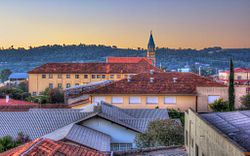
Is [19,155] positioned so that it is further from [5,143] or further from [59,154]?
[5,143]

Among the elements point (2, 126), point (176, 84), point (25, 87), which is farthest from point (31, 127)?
Result: point (25, 87)

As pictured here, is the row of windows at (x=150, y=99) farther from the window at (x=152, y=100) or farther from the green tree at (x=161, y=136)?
the green tree at (x=161, y=136)

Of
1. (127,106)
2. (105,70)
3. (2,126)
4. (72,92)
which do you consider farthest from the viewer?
(105,70)

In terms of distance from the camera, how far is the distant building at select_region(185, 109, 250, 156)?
8898 mm

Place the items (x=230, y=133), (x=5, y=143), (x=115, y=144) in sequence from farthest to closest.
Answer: (x=115, y=144), (x=5, y=143), (x=230, y=133)

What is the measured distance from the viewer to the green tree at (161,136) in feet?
66.4

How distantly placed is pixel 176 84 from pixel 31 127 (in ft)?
73.9

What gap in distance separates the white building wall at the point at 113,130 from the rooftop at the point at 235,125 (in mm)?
9124

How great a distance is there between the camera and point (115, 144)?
74.1 feet

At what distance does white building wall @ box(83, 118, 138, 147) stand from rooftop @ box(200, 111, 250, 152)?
912 centimetres

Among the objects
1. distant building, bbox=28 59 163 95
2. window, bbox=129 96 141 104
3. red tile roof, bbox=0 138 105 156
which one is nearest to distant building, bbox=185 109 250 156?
red tile roof, bbox=0 138 105 156

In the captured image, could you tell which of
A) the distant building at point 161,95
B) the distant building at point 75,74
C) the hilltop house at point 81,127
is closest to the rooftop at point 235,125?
the hilltop house at point 81,127

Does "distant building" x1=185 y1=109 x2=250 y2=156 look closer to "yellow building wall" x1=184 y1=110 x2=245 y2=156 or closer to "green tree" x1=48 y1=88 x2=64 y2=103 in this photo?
"yellow building wall" x1=184 y1=110 x2=245 y2=156

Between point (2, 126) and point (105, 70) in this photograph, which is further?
point (105, 70)
